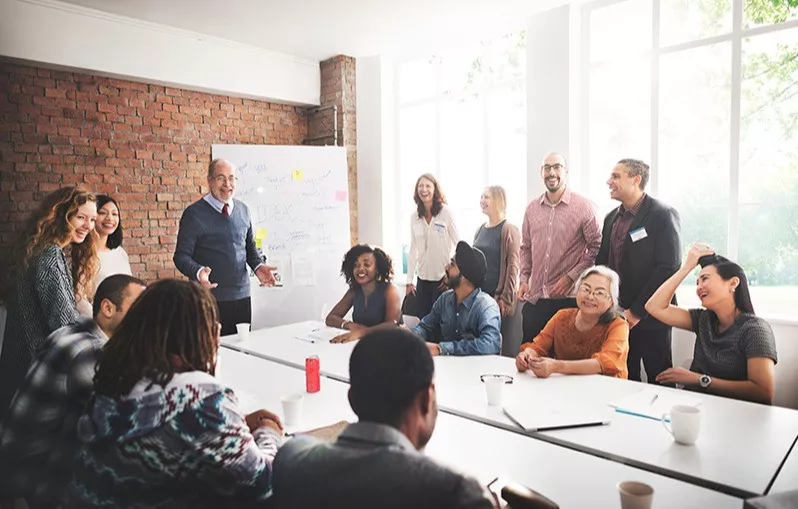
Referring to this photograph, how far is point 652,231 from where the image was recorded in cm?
347

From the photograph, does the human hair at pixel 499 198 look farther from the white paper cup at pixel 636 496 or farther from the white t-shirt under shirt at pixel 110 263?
the white paper cup at pixel 636 496

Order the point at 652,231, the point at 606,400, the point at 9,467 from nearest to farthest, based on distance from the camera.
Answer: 1. the point at 9,467
2. the point at 606,400
3. the point at 652,231

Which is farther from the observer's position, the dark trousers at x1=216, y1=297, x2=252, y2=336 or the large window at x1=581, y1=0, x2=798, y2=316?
the dark trousers at x1=216, y1=297, x2=252, y2=336

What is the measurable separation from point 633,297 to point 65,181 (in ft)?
15.0

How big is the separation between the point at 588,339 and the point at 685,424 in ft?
3.18

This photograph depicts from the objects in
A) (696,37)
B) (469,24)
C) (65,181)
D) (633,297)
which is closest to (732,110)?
(696,37)

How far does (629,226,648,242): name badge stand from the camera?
3.50 m

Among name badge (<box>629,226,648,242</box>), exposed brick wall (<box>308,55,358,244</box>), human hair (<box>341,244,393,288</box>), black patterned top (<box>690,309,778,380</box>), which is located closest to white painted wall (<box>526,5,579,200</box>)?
name badge (<box>629,226,648,242</box>)

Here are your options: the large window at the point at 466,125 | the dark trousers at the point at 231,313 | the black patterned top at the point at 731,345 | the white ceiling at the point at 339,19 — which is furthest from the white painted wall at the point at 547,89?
the dark trousers at the point at 231,313

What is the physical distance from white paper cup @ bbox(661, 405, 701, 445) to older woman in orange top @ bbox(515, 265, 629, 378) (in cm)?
72

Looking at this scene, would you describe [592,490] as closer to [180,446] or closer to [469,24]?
[180,446]

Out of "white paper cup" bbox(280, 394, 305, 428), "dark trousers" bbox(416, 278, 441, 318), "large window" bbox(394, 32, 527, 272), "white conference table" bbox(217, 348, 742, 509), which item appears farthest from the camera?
"large window" bbox(394, 32, 527, 272)

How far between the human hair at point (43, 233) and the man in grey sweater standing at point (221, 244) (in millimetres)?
1092

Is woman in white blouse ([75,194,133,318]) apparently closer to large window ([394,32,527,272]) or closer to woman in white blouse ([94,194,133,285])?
woman in white blouse ([94,194,133,285])
